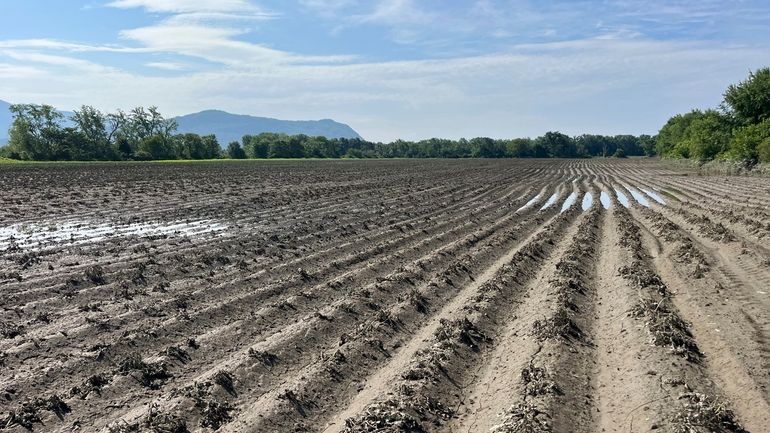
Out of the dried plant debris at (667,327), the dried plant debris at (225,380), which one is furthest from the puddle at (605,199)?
the dried plant debris at (225,380)

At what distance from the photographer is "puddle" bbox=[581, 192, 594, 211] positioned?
2566 cm

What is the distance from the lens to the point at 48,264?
41.0 ft

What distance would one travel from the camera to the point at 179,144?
106688 millimetres

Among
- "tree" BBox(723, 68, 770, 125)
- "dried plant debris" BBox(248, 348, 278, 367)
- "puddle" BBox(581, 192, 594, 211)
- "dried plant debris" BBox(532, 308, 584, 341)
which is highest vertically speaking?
"tree" BBox(723, 68, 770, 125)

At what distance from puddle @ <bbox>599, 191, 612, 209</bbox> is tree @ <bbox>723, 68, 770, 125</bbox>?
92.0 ft

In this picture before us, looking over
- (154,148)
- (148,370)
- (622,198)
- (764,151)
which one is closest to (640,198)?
(622,198)

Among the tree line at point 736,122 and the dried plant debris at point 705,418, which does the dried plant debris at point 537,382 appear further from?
the tree line at point 736,122

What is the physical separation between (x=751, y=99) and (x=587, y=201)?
35313 mm

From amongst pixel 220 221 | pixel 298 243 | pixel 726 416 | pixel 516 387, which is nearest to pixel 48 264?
pixel 298 243

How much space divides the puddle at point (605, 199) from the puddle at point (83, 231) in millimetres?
18263

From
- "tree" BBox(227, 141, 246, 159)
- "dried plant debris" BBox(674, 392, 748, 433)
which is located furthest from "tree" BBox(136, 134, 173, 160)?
"dried plant debris" BBox(674, 392, 748, 433)

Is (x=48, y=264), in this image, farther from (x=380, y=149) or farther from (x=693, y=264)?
(x=380, y=149)

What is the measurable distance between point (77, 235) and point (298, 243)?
7.26 m

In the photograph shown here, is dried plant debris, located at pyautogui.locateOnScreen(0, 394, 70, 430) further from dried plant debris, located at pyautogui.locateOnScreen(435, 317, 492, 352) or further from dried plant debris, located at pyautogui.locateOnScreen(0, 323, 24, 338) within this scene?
dried plant debris, located at pyautogui.locateOnScreen(435, 317, 492, 352)
